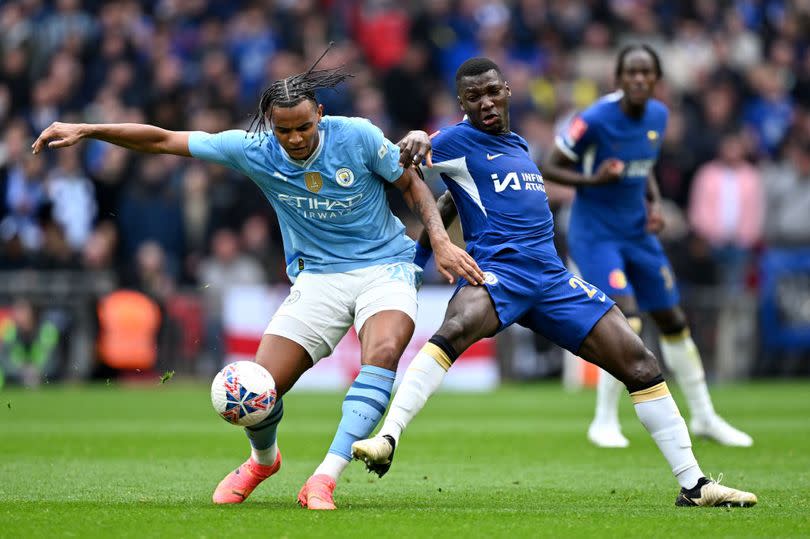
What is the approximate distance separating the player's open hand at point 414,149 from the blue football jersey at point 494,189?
0.27 meters

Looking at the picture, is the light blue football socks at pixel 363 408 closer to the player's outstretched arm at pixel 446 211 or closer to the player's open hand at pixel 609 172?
the player's outstretched arm at pixel 446 211

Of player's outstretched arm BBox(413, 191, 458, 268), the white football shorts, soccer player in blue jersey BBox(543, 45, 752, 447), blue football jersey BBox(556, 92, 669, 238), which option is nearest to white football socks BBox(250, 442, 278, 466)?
the white football shorts

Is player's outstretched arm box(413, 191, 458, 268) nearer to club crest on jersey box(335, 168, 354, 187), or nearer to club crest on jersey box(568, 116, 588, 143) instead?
club crest on jersey box(335, 168, 354, 187)

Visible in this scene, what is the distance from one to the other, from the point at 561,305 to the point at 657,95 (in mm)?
13957

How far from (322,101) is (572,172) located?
29.4 feet

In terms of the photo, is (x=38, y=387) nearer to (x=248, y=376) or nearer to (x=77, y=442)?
(x=77, y=442)

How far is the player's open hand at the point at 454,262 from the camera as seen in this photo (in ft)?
25.2

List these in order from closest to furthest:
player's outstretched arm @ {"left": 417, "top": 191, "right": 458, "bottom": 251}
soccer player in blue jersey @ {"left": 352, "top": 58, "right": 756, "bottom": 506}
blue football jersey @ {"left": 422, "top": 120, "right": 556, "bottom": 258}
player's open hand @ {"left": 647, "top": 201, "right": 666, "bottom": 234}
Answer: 1. soccer player in blue jersey @ {"left": 352, "top": 58, "right": 756, "bottom": 506}
2. blue football jersey @ {"left": 422, "top": 120, "right": 556, "bottom": 258}
3. player's outstretched arm @ {"left": 417, "top": 191, "right": 458, "bottom": 251}
4. player's open hand @ {"left": 647, "top": 201, "right": 666, "bottom": 234}

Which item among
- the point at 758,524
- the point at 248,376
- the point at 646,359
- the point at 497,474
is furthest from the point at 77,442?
the point at 758,524

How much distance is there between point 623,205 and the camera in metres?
11.7

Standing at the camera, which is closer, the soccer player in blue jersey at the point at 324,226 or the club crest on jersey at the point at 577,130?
the soccer player in blue jersey at the point at 324,226

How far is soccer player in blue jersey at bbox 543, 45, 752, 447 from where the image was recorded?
11555 millimetres

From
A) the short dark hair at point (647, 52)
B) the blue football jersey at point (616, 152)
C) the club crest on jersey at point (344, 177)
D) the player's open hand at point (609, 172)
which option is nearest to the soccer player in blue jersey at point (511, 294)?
the club crest on jersey at point (344, 177)

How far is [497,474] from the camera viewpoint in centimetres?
959
